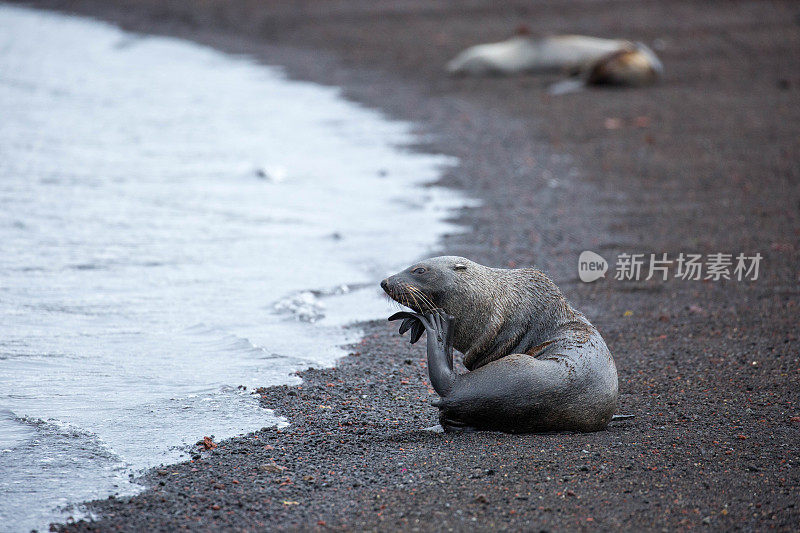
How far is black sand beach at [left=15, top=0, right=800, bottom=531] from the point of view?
379 cm

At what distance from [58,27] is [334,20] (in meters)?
6.71

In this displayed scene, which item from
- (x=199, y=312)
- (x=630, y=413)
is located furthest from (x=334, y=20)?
(x=630, y=413)

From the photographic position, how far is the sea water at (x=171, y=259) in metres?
4.61

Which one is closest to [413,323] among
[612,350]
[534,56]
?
[612,350]

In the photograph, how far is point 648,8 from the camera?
932 inches

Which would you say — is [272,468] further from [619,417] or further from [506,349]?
[619,417]

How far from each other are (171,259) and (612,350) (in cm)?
352

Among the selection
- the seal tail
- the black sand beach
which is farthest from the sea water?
the seal tail

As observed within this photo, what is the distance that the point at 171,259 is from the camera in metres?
7.52

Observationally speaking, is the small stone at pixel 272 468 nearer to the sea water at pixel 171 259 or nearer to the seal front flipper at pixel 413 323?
the sea water at pixel 171 259

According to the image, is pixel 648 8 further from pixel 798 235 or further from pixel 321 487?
pixel 321 487

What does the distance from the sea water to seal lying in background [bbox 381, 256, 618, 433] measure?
3.06ft

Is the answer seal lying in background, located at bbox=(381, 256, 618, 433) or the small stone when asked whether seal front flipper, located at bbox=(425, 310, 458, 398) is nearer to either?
seal lying in background, located at bbox=(381, 256, 618, 433)

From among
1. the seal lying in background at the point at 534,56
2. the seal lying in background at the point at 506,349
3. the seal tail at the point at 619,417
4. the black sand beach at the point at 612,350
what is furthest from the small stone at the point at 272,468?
the seal lying in background at the point at 534,56
